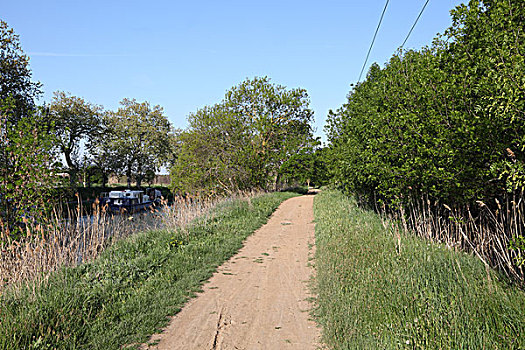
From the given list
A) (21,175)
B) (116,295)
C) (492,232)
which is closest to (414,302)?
(492,232)

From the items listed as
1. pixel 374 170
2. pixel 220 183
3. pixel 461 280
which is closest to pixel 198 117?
pixel 220 183

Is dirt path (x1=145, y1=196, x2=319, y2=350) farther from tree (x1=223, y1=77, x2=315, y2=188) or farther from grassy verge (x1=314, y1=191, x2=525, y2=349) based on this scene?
tree (x1=223, y1=77, x2=315, y2=188)

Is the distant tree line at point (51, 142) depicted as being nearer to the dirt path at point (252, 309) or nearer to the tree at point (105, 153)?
the tree at point (105, 153)

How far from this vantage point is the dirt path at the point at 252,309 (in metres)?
4.18

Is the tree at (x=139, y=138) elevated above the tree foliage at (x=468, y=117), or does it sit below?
above

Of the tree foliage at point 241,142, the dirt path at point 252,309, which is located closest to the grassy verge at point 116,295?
the dirt path at point 252,309

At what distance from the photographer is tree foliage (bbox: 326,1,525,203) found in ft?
14.7

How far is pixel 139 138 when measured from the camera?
39.0m

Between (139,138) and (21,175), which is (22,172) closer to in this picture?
(21,175)

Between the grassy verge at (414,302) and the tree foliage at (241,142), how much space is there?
55.8 ft

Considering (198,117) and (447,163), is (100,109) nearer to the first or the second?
(198,117)

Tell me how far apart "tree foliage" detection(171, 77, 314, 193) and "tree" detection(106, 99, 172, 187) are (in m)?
16.5

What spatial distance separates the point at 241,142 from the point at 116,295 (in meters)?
18.0

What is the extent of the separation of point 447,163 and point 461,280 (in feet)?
8.56
